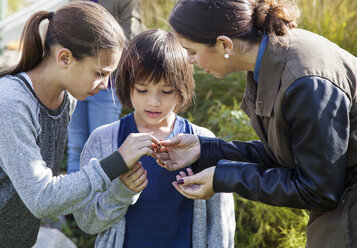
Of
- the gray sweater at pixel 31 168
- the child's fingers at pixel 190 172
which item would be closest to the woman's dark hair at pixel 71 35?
the gray sweater at pixel 31 168

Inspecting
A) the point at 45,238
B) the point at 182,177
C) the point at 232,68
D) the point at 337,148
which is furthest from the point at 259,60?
the point at 45,238

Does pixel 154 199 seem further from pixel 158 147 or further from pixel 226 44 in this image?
pixel 226 44

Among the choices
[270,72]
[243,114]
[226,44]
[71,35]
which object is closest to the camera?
[270,72]

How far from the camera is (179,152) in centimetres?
251

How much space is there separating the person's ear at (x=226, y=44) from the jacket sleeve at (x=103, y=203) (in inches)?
→ 32.1

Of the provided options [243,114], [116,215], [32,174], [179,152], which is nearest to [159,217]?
[116,215]

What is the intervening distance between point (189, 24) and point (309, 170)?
0.83 m

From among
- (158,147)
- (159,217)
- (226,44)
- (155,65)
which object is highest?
(226,44)

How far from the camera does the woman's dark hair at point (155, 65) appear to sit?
2.45 metres

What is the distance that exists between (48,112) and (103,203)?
1.81ft

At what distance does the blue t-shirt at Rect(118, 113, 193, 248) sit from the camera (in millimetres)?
2455

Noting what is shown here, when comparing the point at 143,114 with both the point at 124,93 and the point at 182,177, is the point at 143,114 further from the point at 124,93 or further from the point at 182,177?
the point at 182,177

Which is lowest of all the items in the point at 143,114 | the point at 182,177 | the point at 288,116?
the point at 182,177

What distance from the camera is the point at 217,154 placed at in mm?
2471
